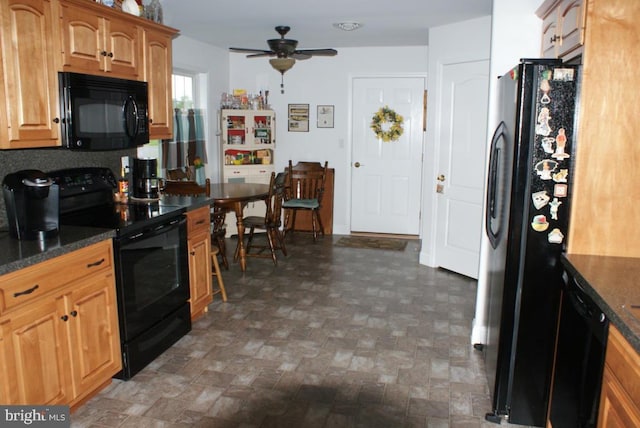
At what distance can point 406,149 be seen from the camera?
6.46 meters

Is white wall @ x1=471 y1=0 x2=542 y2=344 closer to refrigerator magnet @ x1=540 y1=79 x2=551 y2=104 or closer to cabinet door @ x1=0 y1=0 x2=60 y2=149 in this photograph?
refrigerator magnet @ x1=540 y1=79 x2=551 y2=104

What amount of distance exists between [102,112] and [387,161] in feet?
13.4

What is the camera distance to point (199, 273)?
3641 millimetres

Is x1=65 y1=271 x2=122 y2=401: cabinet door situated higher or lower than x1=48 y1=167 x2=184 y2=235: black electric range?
lower

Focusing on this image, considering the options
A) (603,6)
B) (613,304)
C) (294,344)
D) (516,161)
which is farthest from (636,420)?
(294,344)

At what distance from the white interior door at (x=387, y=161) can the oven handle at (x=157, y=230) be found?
365 cm

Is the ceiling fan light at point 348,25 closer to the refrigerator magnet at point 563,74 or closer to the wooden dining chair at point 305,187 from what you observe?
the wooden dining chair at point 305,187

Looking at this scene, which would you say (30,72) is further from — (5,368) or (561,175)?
(561,175)

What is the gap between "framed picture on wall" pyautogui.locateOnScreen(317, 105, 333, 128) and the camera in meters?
6.60

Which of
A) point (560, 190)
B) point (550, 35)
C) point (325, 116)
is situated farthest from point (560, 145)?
point (325, 116)

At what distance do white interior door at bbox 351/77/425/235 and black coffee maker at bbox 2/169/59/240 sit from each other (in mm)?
4541

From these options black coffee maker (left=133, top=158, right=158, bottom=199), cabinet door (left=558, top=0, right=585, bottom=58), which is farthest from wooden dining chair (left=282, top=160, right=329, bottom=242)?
cabinet door (left=558, top=0, right=585, bottom=58)

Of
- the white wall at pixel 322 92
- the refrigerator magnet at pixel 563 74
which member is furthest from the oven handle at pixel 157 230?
the white wall at pixel 322 92

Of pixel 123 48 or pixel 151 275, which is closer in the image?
pixel 151 275
